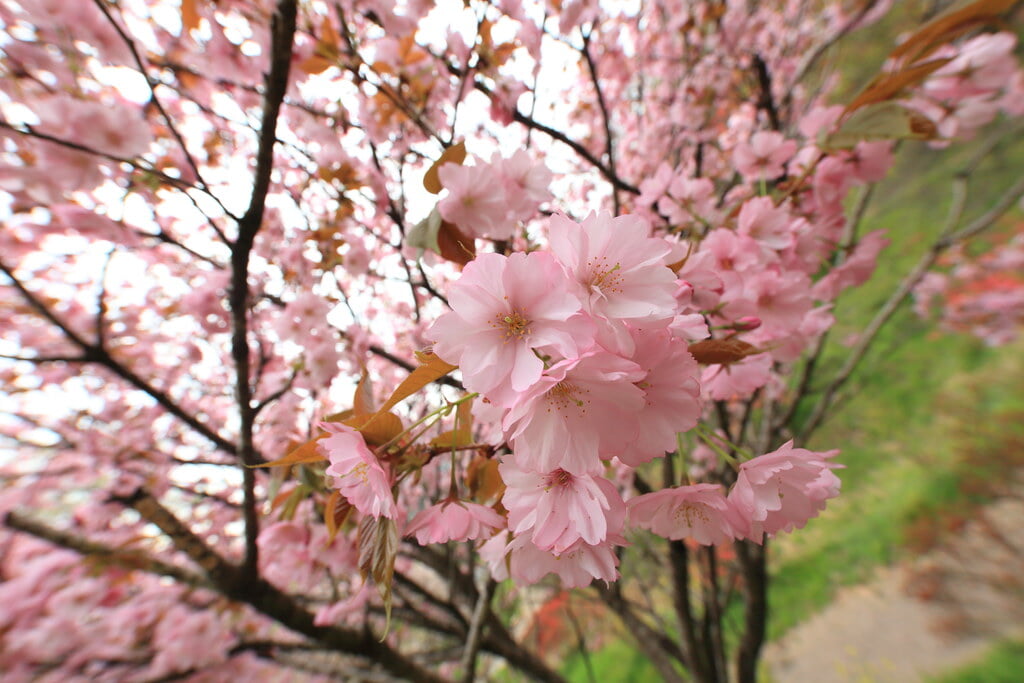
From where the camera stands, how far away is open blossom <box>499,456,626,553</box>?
15.8 inches

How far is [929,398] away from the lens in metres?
3.13

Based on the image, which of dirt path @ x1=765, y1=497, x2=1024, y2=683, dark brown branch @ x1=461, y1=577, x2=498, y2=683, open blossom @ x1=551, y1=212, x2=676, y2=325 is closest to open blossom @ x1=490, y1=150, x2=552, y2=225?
open blossom @ x1=551, y1=212, x2=676, y2=325

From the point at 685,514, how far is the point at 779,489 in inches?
4.5

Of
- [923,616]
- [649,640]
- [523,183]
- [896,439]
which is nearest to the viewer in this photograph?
[523,183]

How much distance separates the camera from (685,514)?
0.49 meters

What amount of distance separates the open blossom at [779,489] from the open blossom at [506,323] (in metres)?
0.26

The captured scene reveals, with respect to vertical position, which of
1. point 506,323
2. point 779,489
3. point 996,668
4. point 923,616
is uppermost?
point 506,323

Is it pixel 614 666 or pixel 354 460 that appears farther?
pixel 614 666

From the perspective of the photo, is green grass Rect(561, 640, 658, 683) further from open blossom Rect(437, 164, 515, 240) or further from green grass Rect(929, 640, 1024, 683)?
open blossom Rect(437, 164, 515, 240)

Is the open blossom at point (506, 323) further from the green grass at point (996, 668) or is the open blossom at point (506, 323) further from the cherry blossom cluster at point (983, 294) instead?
the cherry blossom cluster at point (983, 294)

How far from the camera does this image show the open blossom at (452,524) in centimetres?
48

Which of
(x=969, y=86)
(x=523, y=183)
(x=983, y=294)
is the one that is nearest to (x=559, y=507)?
(x=523, y=183)

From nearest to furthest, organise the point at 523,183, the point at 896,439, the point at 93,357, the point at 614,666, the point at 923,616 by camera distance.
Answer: the point at 523,183 → the point at 93,357 → the point at 923,616 → the point at 614,666 → the point at 896,439

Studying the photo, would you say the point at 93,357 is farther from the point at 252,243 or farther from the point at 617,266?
the point at 617,266
